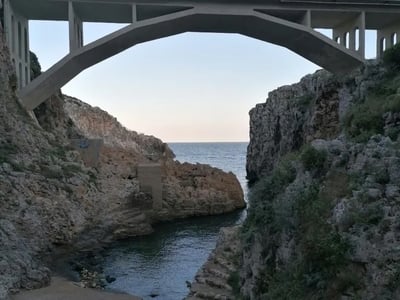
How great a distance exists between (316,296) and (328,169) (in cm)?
272

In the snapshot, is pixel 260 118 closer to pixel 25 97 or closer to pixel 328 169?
pixel 25 97

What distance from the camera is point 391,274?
529 cm

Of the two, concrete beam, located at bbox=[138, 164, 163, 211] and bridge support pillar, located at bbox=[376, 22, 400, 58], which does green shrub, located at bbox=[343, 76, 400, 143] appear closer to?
bridge support pillar, located at bbox=[376, 22, 400, 58]

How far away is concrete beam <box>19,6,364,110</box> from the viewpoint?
22.3 m


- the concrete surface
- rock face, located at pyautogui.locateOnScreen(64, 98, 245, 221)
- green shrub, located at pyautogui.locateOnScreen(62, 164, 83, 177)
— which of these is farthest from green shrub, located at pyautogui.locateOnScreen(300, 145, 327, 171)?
rock face, located at pyautogui.locateOnScreen(64, 98, 245, 221)

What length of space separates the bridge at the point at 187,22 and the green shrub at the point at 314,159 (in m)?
15.6

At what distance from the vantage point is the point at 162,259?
69.3 feet

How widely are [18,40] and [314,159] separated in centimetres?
2170

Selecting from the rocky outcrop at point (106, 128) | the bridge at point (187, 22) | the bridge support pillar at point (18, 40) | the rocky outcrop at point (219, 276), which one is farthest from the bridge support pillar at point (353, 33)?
the rocky outcrop at point (106, 128)

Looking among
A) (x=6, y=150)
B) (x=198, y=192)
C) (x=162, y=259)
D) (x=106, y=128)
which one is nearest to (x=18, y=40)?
Result: (x=6, y=150)

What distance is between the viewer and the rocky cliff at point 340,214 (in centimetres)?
578

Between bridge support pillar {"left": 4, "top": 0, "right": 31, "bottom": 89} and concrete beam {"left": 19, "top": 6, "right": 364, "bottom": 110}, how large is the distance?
187 cm

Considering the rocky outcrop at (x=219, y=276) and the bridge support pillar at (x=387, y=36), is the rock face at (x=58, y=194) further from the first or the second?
the bridge support pillar at (x=387, y=36)

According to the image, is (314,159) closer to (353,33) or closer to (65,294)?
(65,294)
